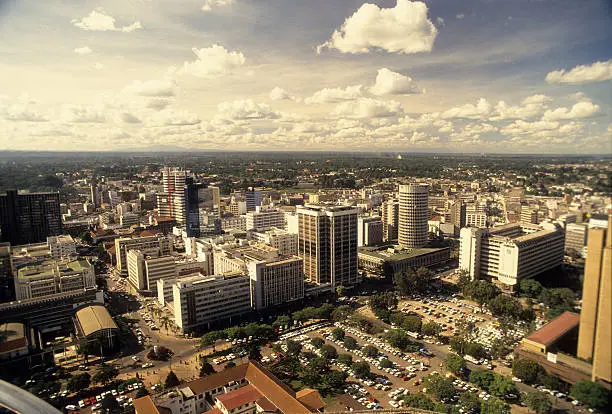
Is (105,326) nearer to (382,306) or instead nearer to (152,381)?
(152,381)

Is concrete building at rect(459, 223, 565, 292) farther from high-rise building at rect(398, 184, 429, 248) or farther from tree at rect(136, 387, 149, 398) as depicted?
tree at rect(136, 387, 149, 398)

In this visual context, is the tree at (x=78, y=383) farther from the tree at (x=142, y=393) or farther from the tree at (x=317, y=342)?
the tree at (x=317, y=342)

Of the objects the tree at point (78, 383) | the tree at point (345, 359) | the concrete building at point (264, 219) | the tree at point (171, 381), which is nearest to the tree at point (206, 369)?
the tree at point (171, 381)

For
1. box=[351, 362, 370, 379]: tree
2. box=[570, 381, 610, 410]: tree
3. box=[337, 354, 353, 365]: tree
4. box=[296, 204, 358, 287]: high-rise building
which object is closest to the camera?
box=[570, 381, 610, 410]: tree

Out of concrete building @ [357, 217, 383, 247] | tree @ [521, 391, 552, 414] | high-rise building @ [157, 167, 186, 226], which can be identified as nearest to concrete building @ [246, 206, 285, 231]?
high-rise building @ [157, 167, 186, 226]

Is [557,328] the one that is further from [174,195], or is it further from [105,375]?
[174,195]
